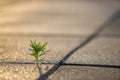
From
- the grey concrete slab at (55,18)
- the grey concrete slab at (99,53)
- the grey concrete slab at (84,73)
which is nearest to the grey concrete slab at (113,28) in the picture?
the grey concrete slab at (55,18)

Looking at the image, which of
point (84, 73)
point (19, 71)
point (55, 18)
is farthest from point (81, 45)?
point (55, 18)

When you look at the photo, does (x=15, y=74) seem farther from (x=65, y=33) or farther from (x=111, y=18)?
(x=111, y=18)

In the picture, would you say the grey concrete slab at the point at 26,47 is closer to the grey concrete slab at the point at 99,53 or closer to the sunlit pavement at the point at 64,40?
the sunlit pavement at the point at 64,40

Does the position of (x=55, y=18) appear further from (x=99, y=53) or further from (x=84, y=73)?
(x=84, y=73)

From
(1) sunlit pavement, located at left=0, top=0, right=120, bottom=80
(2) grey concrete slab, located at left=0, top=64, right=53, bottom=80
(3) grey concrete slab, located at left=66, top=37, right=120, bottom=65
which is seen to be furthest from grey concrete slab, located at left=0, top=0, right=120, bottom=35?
(2) grey concrete slab, located at left=0, top=64, right=53, bottom=80

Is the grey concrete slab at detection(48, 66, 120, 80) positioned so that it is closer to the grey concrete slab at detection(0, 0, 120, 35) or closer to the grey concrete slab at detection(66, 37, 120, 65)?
the grey concrete slab at detection(66, 37, 120, 65)

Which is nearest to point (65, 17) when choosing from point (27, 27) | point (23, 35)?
point (27, 27)
